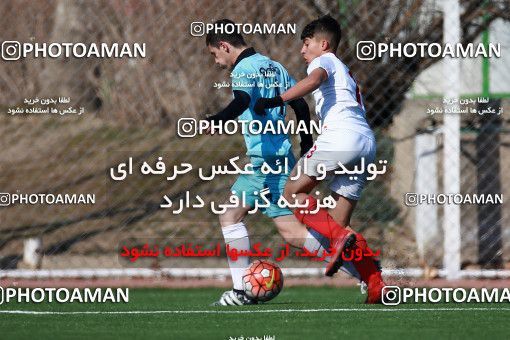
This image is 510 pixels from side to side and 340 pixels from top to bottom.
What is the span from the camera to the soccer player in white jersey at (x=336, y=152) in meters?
6.77

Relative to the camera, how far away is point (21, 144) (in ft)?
32.5

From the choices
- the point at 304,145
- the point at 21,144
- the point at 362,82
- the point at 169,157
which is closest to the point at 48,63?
the point at 21,144

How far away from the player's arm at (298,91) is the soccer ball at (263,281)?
929mm

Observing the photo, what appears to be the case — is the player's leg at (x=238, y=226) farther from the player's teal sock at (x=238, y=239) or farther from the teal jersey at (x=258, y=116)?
the teal jersey at (x=258, y=116)

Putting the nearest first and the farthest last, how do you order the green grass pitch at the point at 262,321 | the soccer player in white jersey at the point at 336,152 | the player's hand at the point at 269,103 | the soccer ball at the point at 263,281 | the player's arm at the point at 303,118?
the green grass pitch at the point at 262,321 < the player's hand at the point at 269,103 < the soccer player in white jersey at the point at 336,152 < the soccer ball at the point at 263,281 < the player's arm at the point at 303,118

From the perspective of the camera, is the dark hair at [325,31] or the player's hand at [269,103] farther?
the dark hair at [325,31]

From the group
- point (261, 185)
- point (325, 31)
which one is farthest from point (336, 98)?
point (261, 185)

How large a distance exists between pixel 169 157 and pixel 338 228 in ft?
9.68

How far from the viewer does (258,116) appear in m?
7.44

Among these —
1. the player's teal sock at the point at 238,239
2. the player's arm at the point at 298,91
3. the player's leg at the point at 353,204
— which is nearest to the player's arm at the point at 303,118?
the player's leg at the point at 353,204

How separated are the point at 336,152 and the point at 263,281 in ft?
2.87

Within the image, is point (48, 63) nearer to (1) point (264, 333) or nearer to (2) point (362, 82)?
(2) point (362, 82)

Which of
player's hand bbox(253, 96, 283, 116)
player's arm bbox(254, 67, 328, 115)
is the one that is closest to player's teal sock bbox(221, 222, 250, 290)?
player's arm bbox(254, 67, 328, 115)

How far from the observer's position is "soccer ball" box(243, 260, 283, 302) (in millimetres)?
6910
